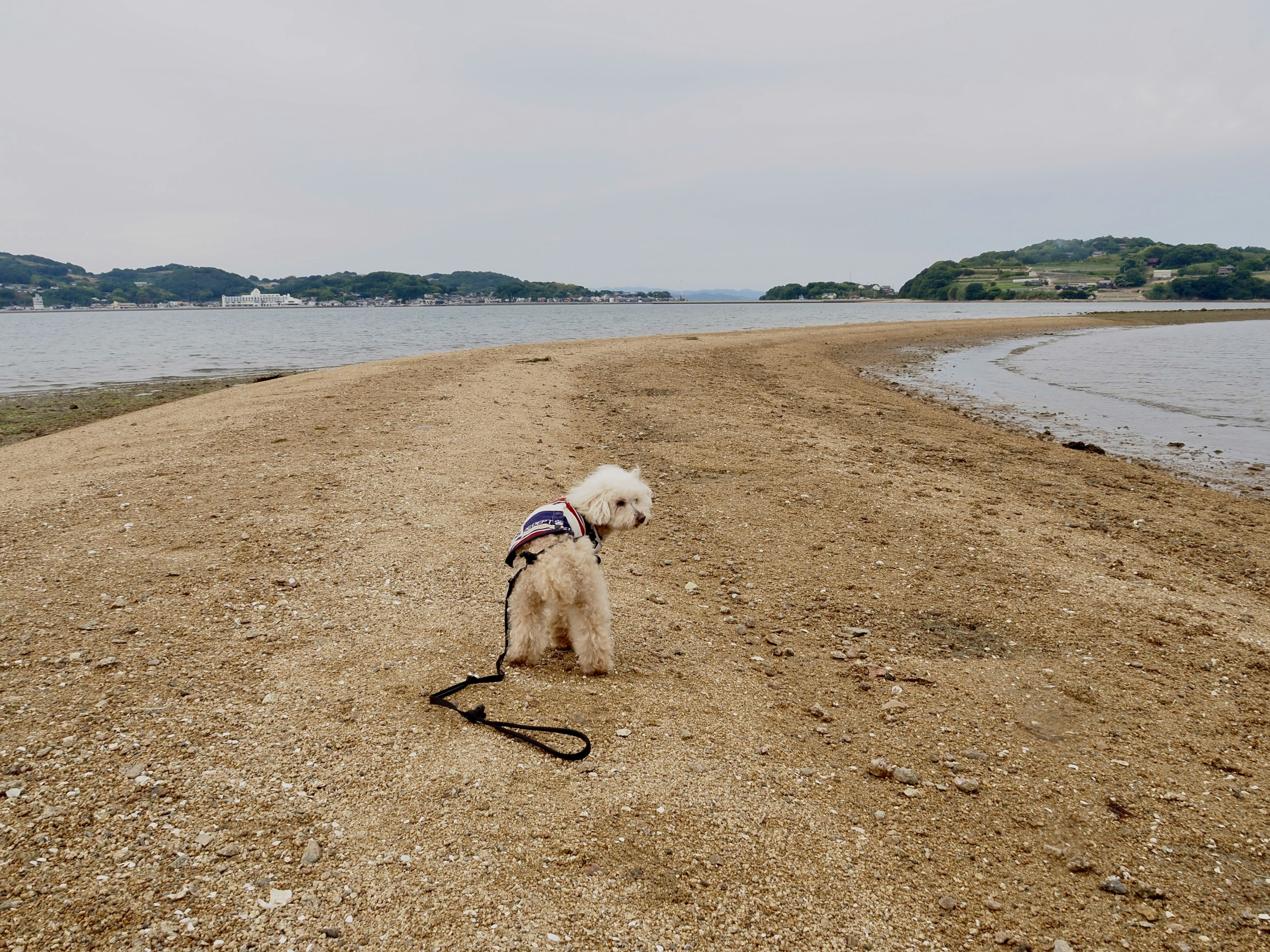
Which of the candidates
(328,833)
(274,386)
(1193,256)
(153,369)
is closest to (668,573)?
(328,833)

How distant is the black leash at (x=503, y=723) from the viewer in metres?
3.60

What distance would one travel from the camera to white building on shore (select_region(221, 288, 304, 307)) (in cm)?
16288

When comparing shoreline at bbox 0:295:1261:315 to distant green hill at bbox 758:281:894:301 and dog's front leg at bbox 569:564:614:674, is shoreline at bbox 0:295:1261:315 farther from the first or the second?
dog's front leg at bbox 569:564:614:674

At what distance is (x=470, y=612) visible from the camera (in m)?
5.28

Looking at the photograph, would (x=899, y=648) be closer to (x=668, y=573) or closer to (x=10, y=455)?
(x=668, y=573)

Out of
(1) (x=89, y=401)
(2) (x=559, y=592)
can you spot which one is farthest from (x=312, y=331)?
(2) (x=559, y=592)

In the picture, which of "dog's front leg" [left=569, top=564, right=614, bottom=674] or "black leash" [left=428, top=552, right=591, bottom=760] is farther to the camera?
"dog's front leg" [left=569, top=564, right=614, bottom=674]

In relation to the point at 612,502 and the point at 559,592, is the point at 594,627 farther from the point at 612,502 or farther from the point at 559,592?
the point at 612,502

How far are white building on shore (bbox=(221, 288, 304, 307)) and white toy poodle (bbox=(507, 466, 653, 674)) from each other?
594ft

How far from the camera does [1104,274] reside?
452 ft

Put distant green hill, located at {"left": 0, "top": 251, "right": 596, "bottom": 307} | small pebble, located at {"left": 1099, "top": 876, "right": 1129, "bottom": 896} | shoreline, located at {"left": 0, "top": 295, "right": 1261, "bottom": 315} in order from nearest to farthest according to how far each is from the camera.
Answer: small pebble, located at {"left": 1099, "top": 876, "right": 1129, "bottom": 896} < shoreline, located at {"left": 0, "top": 295, "right": 1261, "bottom": 315} < distant green hill, located at {"left": 0, "top": 251, "right": 596, "bottom": 307}

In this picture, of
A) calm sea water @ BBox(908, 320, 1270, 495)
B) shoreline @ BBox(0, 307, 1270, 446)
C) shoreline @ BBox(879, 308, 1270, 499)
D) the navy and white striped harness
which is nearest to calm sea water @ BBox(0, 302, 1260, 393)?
shoreline @ BBox(0, 307, 1270, 446)

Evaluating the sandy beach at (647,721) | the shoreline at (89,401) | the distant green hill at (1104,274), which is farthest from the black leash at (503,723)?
the distant green hill at (1104,274)

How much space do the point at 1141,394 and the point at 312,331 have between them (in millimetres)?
63326
